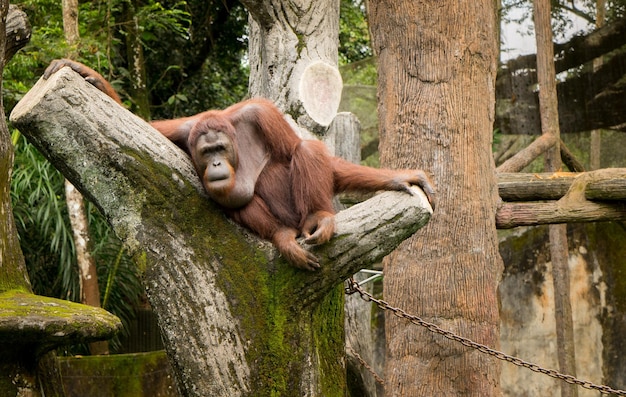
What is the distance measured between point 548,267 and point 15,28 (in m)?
5.99

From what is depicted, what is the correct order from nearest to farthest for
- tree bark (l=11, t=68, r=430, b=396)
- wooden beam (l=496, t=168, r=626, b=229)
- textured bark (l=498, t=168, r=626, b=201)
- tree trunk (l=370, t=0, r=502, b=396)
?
tree bark (l=11, t=68, r=430, b=396) → tree trunk (l=370, t=0, r=502, b=396) → wooden beam (l=496, t=168, r=626, b=229) → textured bark (l=498, t=168, r=626, b=201)

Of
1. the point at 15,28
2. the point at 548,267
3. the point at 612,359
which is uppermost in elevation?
the point at 15,28

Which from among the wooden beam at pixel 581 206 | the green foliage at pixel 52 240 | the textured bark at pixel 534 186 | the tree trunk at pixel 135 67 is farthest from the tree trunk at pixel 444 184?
the tree trunk at pixel 135 67

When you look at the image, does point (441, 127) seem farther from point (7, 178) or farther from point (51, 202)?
point (51, 202)

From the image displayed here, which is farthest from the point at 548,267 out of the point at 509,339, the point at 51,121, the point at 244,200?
the point at 51,121

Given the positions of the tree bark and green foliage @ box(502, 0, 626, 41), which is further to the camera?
green foliage @ box(502, 0, 626, 41)

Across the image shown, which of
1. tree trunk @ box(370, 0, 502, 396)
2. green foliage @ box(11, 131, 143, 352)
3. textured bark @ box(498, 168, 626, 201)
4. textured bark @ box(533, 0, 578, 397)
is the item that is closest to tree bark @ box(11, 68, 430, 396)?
tree trunk @ box(370, 0, 502, 396)

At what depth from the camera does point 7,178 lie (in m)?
4.11

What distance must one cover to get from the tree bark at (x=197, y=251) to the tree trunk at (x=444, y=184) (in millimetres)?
1401

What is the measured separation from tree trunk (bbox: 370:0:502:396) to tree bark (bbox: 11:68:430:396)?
140 cm

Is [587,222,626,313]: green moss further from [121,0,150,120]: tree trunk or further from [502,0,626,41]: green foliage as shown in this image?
[121,0,150,120]: tree trunk

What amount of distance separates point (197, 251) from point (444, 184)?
1.90 meters

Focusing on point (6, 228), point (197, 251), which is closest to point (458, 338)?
point (197, 251)

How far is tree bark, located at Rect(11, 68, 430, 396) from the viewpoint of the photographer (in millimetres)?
2895
